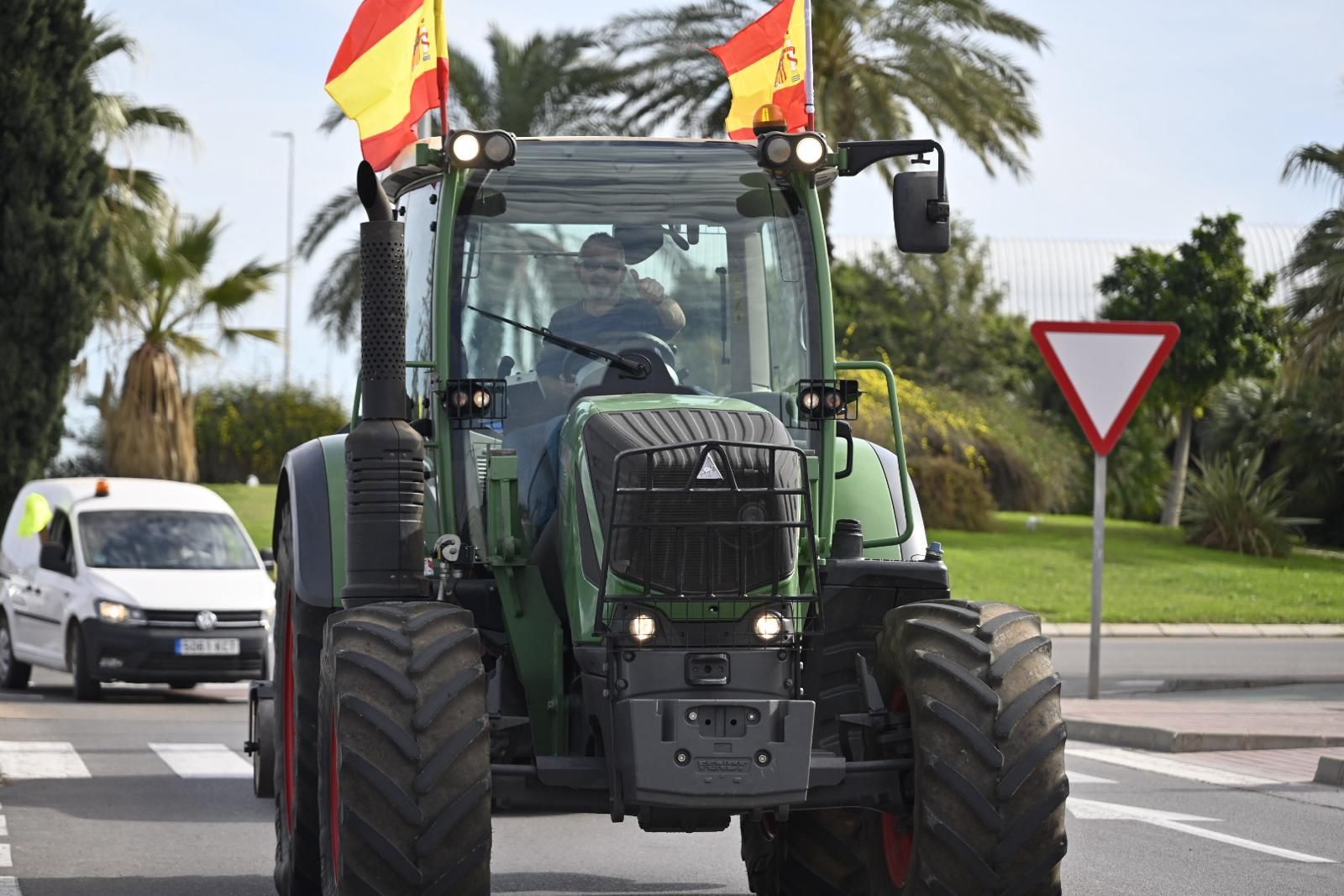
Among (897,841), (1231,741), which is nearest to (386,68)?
(897,841)

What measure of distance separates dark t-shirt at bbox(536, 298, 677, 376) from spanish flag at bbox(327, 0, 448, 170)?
2178mm

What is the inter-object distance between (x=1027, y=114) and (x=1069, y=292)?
41247 millimetres

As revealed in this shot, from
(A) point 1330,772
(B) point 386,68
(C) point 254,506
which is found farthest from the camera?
(C) point 254,506

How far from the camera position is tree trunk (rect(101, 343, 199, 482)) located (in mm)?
33875

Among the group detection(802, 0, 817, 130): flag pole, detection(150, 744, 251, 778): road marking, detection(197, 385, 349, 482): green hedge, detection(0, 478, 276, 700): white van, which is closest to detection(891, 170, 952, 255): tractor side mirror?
detection(802, 0, 817, 130): flag pole

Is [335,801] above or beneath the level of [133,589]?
above

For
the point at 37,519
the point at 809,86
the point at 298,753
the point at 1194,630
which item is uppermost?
the point at 809,86

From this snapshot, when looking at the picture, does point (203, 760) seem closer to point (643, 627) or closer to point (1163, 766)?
point (1163, 766)

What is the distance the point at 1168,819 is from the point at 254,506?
1117 inches

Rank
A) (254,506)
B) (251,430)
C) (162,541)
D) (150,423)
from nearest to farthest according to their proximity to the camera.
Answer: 1. (162,541)
2. (150,423)
3. (254,506)
4. (251,430)

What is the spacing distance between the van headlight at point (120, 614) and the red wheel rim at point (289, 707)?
9.83 metres

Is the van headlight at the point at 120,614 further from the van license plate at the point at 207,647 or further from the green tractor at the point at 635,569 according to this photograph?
the green tractor at the point at 635,569

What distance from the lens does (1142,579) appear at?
100ft

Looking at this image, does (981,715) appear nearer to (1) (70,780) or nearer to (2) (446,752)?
(2) (446,752)
